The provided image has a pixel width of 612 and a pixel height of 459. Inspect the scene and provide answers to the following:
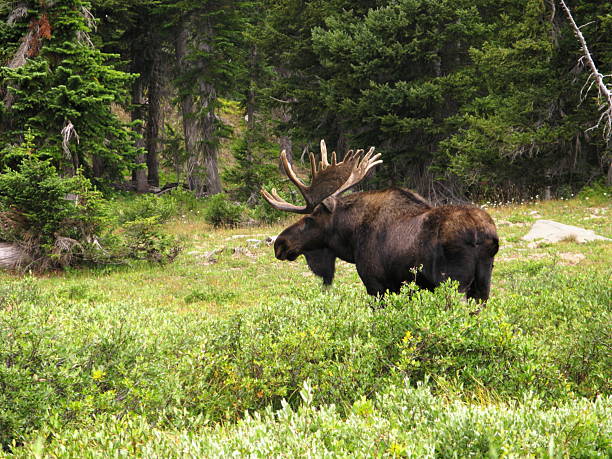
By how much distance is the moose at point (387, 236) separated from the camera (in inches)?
214

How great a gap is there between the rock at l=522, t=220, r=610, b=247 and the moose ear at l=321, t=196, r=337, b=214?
310 inches

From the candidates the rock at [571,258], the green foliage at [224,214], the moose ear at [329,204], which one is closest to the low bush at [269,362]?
the moose ear at [329,204]

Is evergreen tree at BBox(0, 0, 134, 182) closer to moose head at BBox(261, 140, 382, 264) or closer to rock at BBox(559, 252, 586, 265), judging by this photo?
moose head at BBox(261, 140, 382, 264)

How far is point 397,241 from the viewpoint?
610 cm

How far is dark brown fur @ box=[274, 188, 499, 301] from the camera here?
5.42 m

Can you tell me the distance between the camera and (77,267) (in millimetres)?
13289

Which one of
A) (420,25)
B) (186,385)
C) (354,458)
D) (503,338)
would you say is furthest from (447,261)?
(420,25)

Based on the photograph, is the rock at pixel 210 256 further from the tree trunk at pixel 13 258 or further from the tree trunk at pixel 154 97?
the tree trunk at pixel 154 97

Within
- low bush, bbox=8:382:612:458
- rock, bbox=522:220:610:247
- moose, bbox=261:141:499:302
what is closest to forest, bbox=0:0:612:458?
low bush, bbox=8:382:612:458

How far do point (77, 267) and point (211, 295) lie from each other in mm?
5003

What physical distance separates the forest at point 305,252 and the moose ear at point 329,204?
0.02 metres

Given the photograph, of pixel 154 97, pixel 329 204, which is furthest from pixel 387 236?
pixel 154 97

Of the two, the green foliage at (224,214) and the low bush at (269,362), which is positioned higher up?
the low bush at (269,362)

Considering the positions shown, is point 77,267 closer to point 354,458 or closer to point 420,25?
point 354,458
